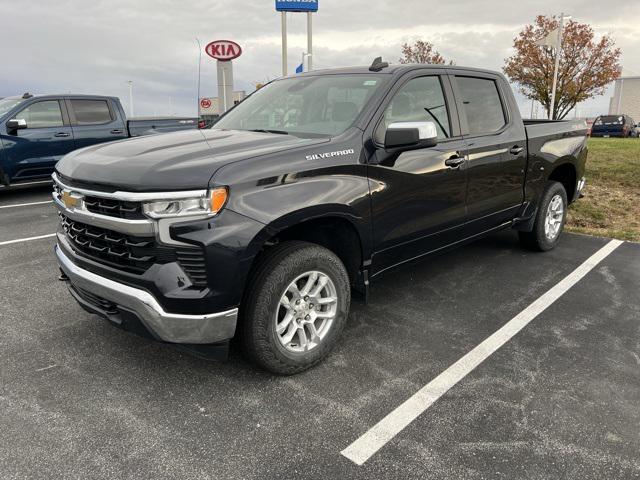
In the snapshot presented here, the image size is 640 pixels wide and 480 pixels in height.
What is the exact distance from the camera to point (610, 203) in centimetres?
799

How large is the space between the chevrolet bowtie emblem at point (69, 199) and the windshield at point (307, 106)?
1.39m

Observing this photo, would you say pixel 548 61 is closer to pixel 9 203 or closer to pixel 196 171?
pixel 9 203

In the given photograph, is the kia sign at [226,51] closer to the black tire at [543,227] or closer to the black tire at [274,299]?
the black tire at [543,227]

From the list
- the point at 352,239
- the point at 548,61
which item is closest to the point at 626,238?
the point at 352,239

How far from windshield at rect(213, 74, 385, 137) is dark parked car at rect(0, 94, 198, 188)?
6.33 metres

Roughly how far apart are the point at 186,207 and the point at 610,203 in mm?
7571

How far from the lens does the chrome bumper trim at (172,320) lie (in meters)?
2.56

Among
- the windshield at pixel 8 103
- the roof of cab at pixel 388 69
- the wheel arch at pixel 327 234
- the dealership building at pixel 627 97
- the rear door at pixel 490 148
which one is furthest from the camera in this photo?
the dealership building at pixel 627 97

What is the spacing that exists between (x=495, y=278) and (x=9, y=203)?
26.1ft

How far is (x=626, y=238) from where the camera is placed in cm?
632

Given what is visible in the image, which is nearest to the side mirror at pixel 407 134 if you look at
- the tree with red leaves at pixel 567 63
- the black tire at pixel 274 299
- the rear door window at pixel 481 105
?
the black tire at pixel 274 299

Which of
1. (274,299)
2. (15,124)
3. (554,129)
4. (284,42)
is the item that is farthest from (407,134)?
(284,42)

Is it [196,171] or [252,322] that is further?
[252,322]

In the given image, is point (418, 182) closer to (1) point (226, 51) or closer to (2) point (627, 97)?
(1) point (226, 51)
